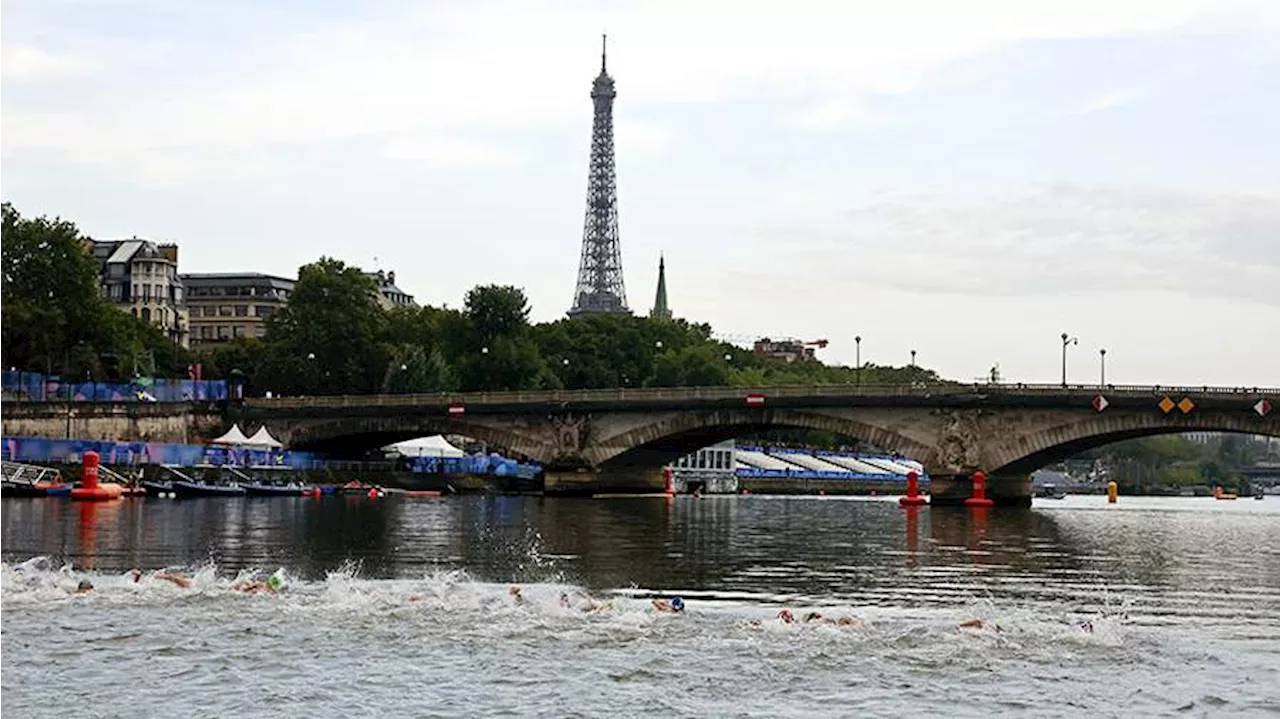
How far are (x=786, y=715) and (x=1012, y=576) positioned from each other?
26.2 meters

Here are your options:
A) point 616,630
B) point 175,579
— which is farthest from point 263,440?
point 616,630

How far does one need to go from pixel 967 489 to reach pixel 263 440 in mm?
51045

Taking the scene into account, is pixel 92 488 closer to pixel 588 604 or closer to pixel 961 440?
pixel 961 440

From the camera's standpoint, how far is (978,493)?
10819 cm

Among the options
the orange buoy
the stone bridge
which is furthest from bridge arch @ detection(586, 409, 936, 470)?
the orange buoy

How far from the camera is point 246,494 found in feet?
344

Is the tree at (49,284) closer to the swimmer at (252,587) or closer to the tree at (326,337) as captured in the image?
the tree at (326,337)

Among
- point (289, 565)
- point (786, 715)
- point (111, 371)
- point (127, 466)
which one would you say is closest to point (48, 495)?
point (127, 466)

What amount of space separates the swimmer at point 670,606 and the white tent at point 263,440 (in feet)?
295

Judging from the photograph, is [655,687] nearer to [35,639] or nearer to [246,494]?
[35,639]

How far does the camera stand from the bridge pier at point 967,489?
109312 millimetres

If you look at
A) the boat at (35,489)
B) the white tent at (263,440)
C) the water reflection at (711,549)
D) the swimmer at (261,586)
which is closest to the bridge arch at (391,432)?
the white tent at (263,440)

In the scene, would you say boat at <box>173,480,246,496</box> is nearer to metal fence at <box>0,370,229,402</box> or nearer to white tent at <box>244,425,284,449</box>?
white tent at <box>244,425,284,449</box>

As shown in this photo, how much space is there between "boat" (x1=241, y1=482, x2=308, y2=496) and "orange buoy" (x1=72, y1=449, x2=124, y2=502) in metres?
11.5
